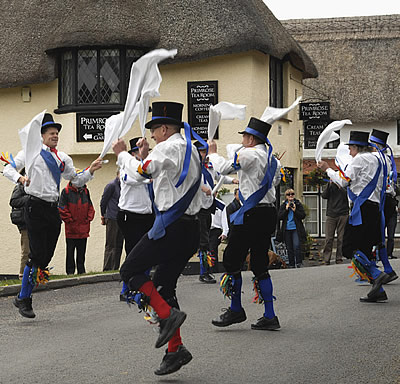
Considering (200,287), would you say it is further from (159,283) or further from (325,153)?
(325,153)

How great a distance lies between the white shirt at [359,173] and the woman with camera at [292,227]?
282 inches

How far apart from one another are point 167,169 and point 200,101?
1389 cm

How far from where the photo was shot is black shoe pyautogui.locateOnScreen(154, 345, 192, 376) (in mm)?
6457

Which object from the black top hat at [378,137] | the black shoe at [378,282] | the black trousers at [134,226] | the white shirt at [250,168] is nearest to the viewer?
the white shirt at [250,168]

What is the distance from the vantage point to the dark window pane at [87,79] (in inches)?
792

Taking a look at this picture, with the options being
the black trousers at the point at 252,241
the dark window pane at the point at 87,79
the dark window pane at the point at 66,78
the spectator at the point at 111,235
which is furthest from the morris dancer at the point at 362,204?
the dark window pane at the point at 66,78

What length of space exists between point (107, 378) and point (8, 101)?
15602 millimetres

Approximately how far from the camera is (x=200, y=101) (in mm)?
20375

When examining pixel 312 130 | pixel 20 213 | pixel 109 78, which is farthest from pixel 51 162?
pixel 312 130

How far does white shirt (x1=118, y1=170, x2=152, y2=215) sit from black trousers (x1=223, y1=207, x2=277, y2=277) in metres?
1.82

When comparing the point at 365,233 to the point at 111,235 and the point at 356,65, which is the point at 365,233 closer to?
the point at 111,235

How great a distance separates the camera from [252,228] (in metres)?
8.51

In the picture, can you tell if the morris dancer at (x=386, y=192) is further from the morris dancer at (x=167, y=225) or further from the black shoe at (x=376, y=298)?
the morris dancer at (x=167, y=225)

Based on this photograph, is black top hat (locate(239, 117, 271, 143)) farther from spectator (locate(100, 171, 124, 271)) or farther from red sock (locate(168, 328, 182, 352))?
spectator (locate(100, 171, 124, 271))
